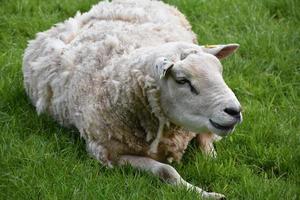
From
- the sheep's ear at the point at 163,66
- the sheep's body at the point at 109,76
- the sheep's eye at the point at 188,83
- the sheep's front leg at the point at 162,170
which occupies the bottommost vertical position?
the sheep's front leg at the point at 162,170

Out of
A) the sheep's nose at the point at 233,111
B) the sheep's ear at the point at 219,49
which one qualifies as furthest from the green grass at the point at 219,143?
the sheep's ear at the point at 219,49

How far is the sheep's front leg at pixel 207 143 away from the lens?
5.25m

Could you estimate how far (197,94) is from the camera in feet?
15.2

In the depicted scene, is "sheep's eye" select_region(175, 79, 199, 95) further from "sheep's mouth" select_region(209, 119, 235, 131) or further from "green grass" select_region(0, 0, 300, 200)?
"green grass" select_region(0, 0, 300, 200)

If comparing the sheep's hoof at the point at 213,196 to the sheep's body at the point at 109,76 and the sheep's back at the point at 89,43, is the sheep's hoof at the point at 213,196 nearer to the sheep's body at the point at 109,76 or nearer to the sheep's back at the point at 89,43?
the sheep's body at the point at 109,76

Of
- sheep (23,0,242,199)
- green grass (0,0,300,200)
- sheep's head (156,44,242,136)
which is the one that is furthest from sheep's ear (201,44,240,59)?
green grass (0,0,300,200)

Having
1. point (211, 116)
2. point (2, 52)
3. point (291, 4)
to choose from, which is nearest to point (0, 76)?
point (2, 52)

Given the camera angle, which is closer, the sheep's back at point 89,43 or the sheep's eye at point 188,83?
the sheep's eye at point 188,83

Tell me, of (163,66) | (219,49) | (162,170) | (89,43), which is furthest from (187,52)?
(89,43)

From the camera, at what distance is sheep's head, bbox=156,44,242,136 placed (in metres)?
4.53

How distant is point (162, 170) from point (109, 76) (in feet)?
2.63

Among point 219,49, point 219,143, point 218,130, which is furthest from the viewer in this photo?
point 219,143

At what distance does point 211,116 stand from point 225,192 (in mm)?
549

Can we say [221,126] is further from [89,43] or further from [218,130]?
[89,43]
